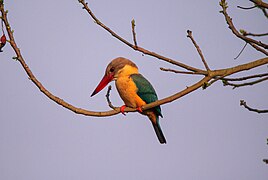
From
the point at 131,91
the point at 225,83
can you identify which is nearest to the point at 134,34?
the point at 225,83

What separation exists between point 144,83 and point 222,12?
314cm

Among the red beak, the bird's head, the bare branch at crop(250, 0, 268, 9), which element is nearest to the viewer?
the bare branch at crop(250, 0, 268, 9)

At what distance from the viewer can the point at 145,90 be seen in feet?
20.6

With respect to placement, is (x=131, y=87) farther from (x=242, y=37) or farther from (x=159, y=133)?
(x=242, y=37)

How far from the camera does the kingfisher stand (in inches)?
243

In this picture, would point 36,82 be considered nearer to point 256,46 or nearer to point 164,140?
point 256,46

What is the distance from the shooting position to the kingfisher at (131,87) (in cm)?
618

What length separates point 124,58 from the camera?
6.71 m

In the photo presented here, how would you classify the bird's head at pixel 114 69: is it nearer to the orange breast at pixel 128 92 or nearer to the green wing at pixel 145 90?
the orange breast at pixel 128 92

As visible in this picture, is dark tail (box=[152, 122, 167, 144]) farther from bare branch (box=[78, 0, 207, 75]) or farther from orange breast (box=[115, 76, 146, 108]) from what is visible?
bare branch (box=[78, 0, 207, 75])

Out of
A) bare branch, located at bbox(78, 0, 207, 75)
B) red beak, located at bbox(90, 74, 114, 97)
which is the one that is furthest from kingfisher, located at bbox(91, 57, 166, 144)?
bare branch, located at bbox(78, 0, 207, 75)

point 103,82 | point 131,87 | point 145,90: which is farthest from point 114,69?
point 145,90

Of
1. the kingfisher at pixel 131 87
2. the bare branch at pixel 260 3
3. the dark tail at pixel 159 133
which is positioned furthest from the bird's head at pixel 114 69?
the bare branch at pixel 260 3

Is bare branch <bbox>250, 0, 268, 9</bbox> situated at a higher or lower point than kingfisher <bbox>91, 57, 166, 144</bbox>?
lower
